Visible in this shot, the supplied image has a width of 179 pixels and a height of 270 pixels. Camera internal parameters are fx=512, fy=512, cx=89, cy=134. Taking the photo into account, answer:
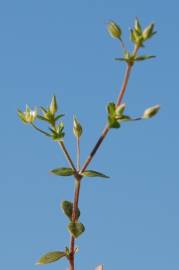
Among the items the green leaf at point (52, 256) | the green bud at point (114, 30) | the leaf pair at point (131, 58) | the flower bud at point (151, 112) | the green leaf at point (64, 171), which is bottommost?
the green leaf at point (52, 256)

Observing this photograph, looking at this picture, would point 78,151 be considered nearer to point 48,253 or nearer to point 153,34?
point 48,253

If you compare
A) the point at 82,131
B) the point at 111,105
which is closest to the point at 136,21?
the point at 111,105

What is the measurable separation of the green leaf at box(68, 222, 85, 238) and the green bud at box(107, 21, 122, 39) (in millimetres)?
706

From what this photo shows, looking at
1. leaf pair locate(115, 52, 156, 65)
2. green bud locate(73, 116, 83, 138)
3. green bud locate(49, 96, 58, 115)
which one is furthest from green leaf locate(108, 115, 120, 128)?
green bud locate(49, 96, 58, 115)

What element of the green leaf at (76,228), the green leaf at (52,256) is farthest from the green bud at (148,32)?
the green leaf at (52,256)

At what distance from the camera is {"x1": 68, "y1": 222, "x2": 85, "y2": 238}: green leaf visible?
1675 millimetres

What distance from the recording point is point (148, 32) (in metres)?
1.80

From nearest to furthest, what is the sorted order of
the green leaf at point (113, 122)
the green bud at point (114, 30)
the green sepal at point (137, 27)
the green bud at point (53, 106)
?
1. the green leaf at point (113, 122)
2. the green sepal at point (137, 27)
3. the green bud at point (114, 30)
4. the green bud at point (53, 106)

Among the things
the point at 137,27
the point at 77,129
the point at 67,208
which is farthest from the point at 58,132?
the point at 137,27

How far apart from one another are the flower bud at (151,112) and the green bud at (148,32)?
Answer: 26 centimetres

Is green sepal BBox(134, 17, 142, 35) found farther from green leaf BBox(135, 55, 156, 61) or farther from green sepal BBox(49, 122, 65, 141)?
green sepal BBox(49, 122, 65, 141)

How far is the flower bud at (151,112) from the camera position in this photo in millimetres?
1648

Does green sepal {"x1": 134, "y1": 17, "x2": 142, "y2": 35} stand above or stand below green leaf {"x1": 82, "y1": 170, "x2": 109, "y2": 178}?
above

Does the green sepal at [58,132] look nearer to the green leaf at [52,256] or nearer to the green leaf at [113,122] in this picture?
the green leaf at [113,122]
